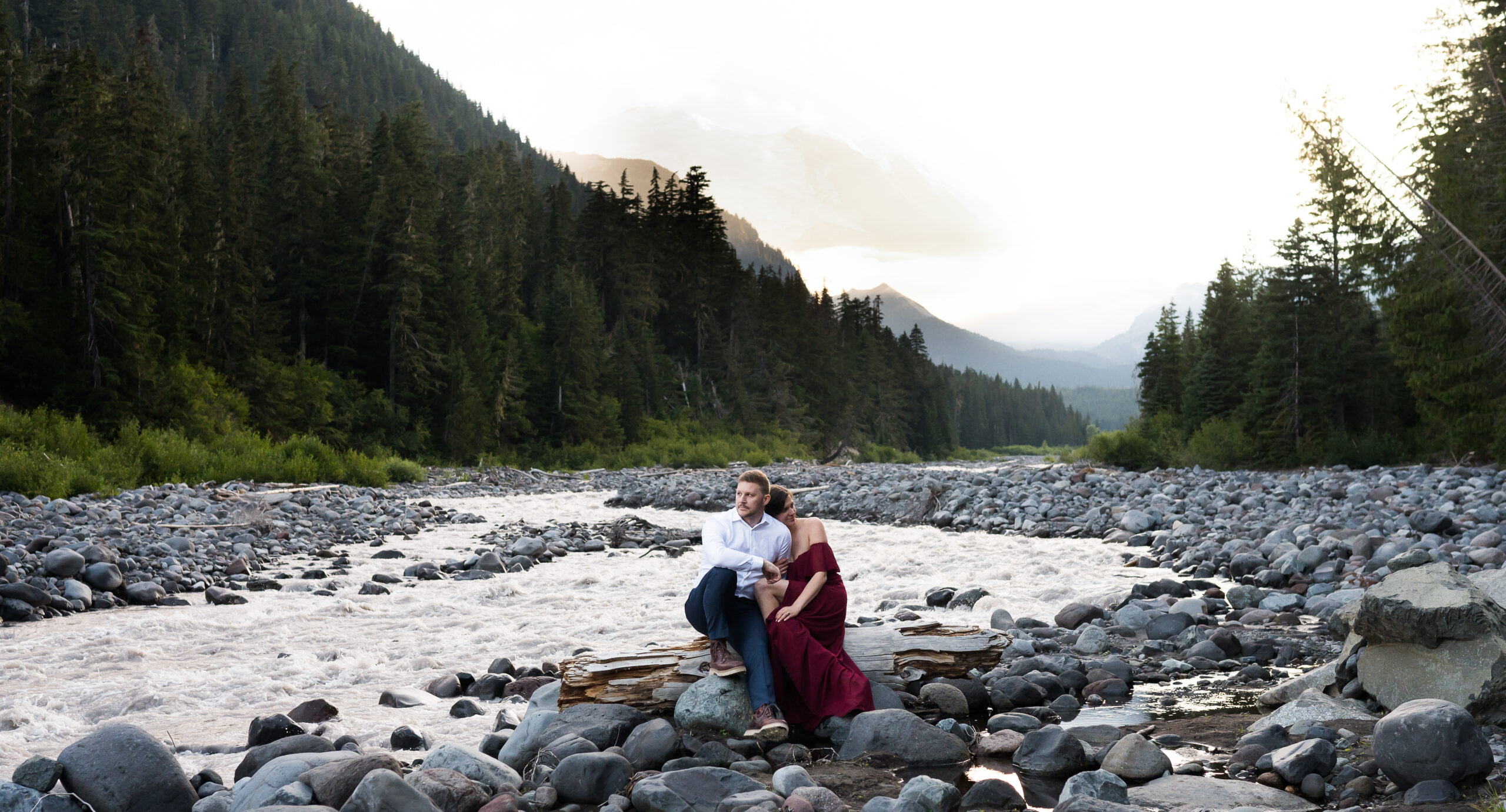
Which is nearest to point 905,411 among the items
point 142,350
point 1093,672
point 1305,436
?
point 1305,436

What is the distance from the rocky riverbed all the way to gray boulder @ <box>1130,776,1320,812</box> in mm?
16

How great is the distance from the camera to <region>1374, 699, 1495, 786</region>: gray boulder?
10.3 feet

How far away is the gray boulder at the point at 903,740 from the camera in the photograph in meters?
3.87

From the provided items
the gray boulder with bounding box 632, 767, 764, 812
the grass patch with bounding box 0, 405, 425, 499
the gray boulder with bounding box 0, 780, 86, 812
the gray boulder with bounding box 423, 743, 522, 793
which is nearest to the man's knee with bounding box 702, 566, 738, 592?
the gray boulder with bounding box 632, 767, 764, 812

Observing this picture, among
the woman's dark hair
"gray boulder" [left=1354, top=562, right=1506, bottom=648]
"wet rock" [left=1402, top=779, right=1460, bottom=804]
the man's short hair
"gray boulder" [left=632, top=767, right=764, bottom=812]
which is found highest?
the man's short hair

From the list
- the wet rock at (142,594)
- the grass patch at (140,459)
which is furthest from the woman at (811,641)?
the grass patch at (140,459)

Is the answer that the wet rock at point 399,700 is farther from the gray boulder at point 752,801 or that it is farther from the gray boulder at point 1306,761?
the gray boulder at point 1306,761

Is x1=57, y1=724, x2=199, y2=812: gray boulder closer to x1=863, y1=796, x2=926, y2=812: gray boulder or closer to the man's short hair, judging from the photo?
x1=863, y1=796, x2=926, y2=812: gray boulder

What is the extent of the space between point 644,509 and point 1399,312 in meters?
17.0

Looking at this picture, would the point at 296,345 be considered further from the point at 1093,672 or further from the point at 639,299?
the point at 1093,672

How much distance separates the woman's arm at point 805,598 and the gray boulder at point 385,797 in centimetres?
196

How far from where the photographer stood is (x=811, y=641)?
4391 mm

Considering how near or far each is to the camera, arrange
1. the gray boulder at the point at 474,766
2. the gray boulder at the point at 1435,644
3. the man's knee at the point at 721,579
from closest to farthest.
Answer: the gray boulder at the point at 474,766
the gray boulder at the point at 1435,644
the man's knee at the point at 721,579

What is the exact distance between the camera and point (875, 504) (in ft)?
57.0
